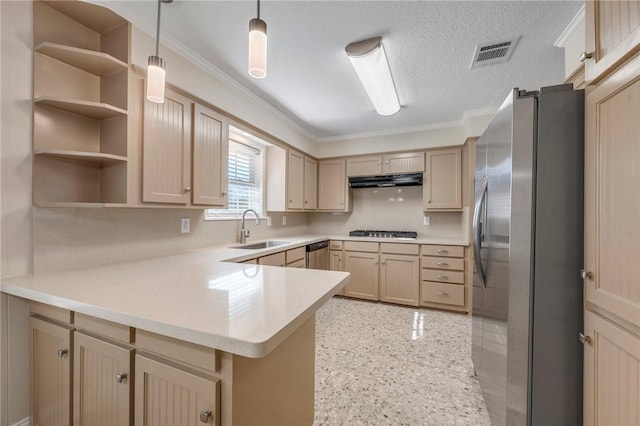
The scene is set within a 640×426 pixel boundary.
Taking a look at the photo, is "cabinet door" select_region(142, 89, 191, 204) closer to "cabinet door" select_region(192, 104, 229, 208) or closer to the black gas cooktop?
"cabinet door" select_region(192, 104, 229, 208)

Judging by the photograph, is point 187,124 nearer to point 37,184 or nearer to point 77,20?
point 77,20

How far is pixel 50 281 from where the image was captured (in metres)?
1.26

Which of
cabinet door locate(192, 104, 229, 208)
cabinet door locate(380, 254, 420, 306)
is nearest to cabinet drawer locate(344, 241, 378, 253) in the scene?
cabinet door locate(380, 254, 420, 306)

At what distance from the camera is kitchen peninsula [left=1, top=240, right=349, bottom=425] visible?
80 centimetres

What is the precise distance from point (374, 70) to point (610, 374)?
7.22 feet

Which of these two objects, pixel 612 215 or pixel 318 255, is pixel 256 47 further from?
pixel 318 255

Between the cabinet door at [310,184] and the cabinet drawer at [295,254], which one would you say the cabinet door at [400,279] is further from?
the cabinet door at [310,184]

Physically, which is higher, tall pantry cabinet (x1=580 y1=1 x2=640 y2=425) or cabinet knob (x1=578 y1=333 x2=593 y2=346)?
tall pantry cabinet (x1=580 y1=1 x2=640 y2=425)

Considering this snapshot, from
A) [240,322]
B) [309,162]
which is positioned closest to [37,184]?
[240,322]

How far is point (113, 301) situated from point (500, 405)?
1885 millimetres

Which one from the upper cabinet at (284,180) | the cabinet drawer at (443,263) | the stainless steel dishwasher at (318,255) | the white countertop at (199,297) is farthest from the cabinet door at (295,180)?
the white countertop at (199,297)

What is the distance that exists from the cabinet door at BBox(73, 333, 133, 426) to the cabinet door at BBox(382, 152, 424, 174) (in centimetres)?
364

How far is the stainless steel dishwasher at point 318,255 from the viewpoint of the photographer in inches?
131

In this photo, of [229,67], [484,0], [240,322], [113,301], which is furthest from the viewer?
[229,67]
